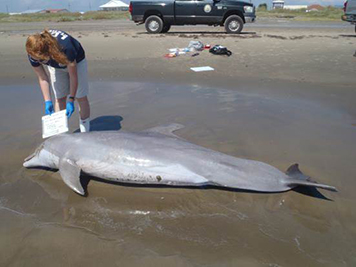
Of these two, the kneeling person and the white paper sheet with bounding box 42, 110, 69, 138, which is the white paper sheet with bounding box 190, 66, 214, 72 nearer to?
the kneeling person

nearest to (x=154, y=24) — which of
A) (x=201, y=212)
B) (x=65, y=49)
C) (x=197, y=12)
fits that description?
(x=197, y=12)

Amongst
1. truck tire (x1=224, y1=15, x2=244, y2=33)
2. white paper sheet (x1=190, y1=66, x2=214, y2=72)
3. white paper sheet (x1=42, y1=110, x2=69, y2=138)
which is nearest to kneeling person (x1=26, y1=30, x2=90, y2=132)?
white paper sheet (x1=42, y1=110, x2=69, y2=138)

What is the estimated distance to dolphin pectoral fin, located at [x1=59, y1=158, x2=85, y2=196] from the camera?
3.73 meters

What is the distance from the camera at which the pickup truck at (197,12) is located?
53.7ft

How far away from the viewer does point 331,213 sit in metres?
3.32

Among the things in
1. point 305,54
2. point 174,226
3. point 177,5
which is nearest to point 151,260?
point 174,226

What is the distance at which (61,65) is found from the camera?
4484 mm

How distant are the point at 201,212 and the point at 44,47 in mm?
2933

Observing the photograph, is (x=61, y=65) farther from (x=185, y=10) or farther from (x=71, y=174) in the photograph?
(x=185, y=10)

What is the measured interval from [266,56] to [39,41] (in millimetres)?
9066

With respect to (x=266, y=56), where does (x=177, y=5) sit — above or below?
above

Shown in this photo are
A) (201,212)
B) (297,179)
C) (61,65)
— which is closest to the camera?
(201,212)

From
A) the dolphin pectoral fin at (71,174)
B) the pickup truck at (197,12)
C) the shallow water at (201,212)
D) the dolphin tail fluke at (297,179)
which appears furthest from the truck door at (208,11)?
the dolphin tail fluke at (297,179)

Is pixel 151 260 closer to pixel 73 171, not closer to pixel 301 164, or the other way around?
pixel 73 171
